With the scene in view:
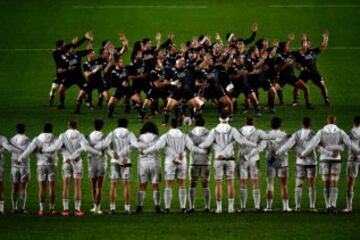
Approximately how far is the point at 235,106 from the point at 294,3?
1961cm

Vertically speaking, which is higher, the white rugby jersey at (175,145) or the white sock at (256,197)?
the white rugby jersey at (175,145)

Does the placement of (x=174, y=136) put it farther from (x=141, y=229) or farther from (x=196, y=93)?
(x=196, y=93)

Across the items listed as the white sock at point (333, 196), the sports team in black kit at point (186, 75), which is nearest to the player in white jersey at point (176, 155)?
the white sock at point (333, 196)

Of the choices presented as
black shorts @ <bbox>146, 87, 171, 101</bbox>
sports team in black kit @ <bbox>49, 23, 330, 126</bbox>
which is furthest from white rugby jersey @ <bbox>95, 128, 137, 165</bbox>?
black shorts @ <bbox>146, 87, 171, 101</bbox>

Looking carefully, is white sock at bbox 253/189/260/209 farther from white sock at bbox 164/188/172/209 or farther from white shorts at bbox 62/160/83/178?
white shorts at bbox 62/160/83/178

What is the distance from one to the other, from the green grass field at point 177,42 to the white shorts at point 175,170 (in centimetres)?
91

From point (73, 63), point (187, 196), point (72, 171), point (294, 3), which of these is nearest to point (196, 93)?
point (73, 63)

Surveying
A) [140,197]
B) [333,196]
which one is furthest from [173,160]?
[333,196]

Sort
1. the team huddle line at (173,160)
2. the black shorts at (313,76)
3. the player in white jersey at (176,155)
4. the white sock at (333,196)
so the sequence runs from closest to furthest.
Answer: the white sock at (333,196) → the team huddle line at (173,160) → the player in white jersey at (176,155) → the black shorts at (313,76)

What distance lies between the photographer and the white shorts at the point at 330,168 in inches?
1075

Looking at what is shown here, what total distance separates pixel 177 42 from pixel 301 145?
80.9 feet

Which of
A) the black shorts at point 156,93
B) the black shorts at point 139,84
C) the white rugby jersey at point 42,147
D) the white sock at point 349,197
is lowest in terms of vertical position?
the white sock at point 349,197

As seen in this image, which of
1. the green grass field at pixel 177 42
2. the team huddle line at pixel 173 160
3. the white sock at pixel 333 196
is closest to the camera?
the green grass field at pixel 177 42

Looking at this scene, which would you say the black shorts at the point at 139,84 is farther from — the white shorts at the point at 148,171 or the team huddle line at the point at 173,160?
the white shorts at the point at 148,171
